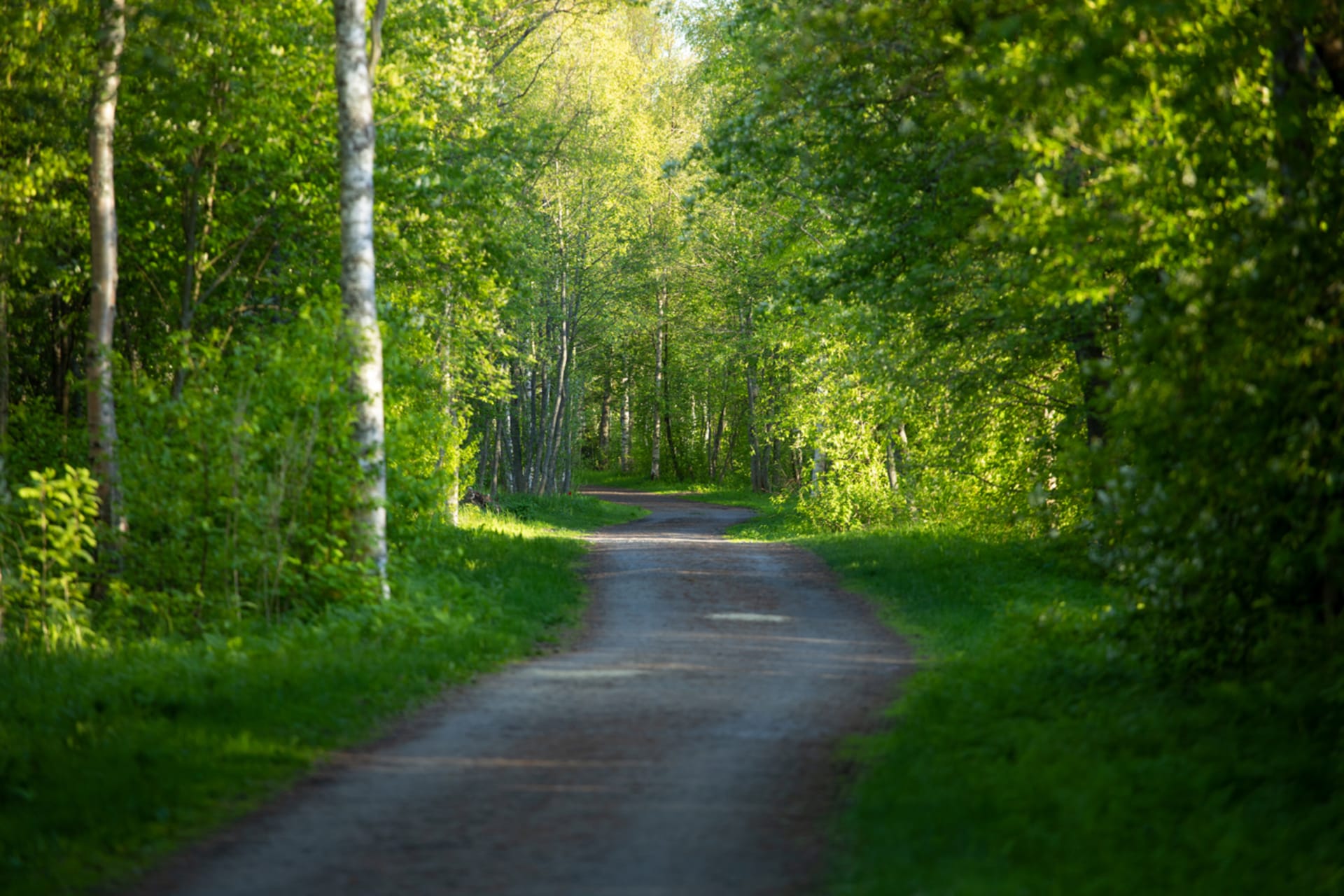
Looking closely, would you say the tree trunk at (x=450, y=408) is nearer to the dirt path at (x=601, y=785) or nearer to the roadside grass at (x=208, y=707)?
the roadside grass at (x=208, y=707)

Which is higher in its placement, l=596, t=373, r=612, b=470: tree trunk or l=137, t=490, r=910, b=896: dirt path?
l=596, t=373, r=612, b=470: tree trunk

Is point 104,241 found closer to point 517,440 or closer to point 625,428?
point 517,440

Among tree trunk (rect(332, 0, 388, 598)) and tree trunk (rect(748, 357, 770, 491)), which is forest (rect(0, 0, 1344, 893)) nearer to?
tree trunk (rect(332, 0, 388, 598))

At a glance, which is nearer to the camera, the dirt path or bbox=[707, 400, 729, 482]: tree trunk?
the dirt path

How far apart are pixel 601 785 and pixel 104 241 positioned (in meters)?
11.2

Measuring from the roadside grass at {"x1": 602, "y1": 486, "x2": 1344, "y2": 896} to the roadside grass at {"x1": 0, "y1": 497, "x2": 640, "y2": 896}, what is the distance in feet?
11.4

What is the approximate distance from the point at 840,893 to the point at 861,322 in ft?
49.1

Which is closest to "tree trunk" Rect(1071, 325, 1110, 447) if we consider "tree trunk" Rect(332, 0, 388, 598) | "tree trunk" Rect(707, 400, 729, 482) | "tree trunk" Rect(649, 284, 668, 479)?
"tree trunk" Rect(332, 0, 388, 598)

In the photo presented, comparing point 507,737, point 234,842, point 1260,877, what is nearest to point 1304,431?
point 1260,877

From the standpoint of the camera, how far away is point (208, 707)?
884 cm

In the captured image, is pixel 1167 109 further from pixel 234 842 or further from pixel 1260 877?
pixel 234 842

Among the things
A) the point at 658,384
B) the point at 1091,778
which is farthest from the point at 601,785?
the point at 658,384

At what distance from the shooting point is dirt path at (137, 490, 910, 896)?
5.69 m

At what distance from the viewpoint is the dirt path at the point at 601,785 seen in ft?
18.7
